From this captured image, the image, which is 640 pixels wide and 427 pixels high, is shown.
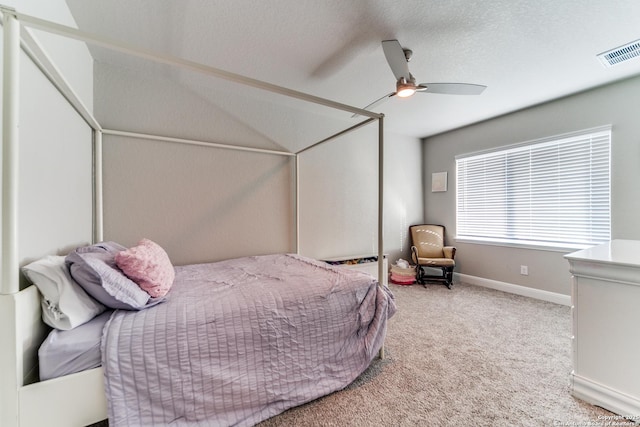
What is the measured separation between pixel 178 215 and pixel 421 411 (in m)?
2.45

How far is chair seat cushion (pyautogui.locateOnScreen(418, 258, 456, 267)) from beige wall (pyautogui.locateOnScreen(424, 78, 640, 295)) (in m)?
0.49

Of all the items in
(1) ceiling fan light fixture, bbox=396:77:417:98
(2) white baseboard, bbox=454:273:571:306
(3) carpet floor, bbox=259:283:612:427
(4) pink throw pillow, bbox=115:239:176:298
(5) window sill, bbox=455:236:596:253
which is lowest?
(3) carpet floor, bbox=259:283:612:427

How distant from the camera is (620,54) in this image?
204 centimetres

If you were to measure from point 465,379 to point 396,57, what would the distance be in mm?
2253

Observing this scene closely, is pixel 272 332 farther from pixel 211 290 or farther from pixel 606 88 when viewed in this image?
pixel 606 88

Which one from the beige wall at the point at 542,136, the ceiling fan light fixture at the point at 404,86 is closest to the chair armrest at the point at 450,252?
the beige wall at the point at 542,136

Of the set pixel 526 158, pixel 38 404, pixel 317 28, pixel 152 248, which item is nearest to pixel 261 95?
pixel 317 28

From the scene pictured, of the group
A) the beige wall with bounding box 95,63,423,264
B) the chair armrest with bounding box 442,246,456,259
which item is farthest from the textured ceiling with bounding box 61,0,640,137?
the chair armrest with bounding box 442,246,456,259

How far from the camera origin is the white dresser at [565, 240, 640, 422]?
1277 millimetres

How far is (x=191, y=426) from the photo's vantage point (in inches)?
45.3

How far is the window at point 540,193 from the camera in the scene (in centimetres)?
272

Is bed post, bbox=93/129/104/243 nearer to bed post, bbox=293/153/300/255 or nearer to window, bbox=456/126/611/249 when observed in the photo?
A: bed post, bbox=293/153/300/255

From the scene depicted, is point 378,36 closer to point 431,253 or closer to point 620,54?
point 620,54

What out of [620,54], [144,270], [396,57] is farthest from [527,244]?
[144,270]
